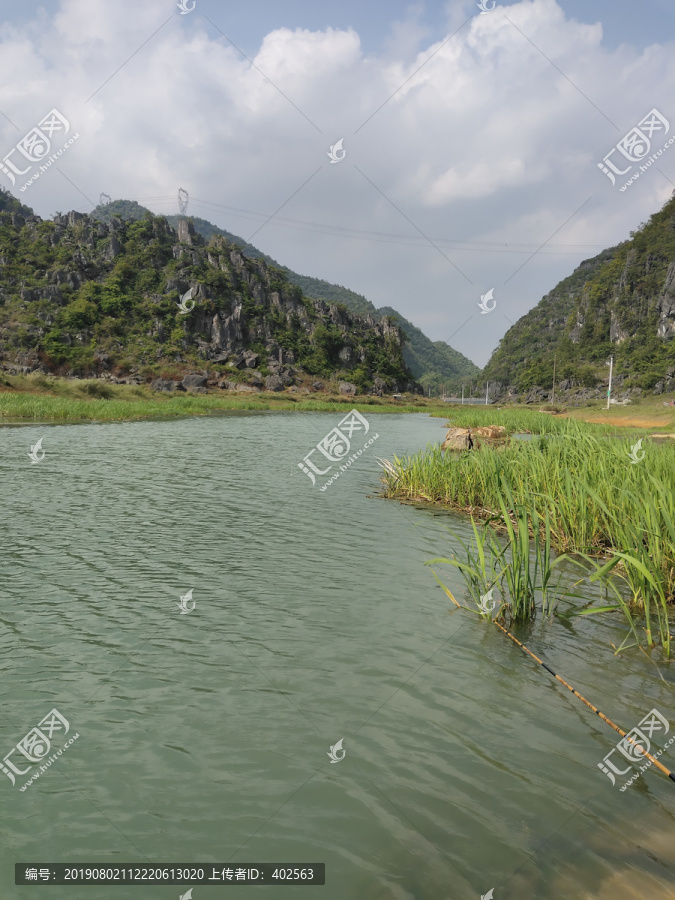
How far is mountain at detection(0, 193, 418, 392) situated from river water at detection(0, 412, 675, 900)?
67864 millimetres

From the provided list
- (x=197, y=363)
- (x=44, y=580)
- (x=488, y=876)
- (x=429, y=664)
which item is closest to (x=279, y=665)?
(x=429, y=664)

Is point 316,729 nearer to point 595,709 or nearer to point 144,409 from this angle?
point 595,709

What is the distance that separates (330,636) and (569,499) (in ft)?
12.3

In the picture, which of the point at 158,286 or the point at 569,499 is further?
the point at 158,286

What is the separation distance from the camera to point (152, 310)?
84.0 metres

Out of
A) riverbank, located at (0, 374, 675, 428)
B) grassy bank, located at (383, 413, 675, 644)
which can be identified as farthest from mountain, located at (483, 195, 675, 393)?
grassy bank, located at (383, 413, 675, 644)

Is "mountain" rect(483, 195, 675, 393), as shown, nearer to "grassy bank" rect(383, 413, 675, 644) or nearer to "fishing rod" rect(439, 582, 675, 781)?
"grassy bank" rect(383, 413, 675, 644)

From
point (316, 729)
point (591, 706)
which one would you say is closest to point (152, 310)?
point (316, 729)

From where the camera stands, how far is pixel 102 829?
2.90 m

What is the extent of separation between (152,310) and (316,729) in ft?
289

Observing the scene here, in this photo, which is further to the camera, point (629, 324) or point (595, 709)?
point (629, 324)

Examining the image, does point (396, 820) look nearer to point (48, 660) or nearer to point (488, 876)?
point (488, 876)

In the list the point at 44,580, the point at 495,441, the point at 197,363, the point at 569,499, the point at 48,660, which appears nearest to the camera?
the point at 48,660

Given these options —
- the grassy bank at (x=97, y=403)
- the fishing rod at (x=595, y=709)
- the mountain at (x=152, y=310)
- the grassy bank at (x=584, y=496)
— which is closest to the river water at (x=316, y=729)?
the fishing rod at (x=595, y=709)
